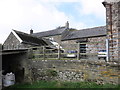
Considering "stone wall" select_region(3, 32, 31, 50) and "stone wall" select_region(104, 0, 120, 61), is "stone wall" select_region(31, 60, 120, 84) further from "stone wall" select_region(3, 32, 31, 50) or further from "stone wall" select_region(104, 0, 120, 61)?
"stone wall" select_region(3, 32, 31, 50)

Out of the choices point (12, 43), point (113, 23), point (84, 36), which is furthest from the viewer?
point (12, 43)

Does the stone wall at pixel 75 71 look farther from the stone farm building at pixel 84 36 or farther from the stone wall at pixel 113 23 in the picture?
the stone farm building at pixel 84 36

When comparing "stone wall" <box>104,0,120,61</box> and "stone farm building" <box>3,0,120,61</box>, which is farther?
"stone farm building" <box>3,0,120,61</box>

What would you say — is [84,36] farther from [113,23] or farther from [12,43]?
[12,43]

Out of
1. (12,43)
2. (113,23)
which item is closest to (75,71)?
(113,23)

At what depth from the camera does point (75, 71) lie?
7.31 metres

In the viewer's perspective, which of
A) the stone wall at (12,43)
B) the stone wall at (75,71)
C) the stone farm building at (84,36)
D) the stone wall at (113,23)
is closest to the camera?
the stone wall at (75,71)

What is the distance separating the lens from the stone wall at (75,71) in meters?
6.17

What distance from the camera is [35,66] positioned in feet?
29.5

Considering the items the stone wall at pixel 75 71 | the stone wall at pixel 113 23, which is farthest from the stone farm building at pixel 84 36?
the stone wall at pixel 75 71

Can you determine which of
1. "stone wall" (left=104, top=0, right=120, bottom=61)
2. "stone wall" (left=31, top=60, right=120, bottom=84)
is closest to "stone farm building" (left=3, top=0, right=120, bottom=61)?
"stone wall" (left=104, top=0, right=120, bottom=61)

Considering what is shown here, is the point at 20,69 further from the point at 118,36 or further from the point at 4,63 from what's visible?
the point at 118,36

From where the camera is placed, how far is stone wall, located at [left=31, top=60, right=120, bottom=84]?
20.2ft

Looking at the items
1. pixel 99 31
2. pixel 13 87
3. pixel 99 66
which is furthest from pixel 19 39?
pixel 99 66
